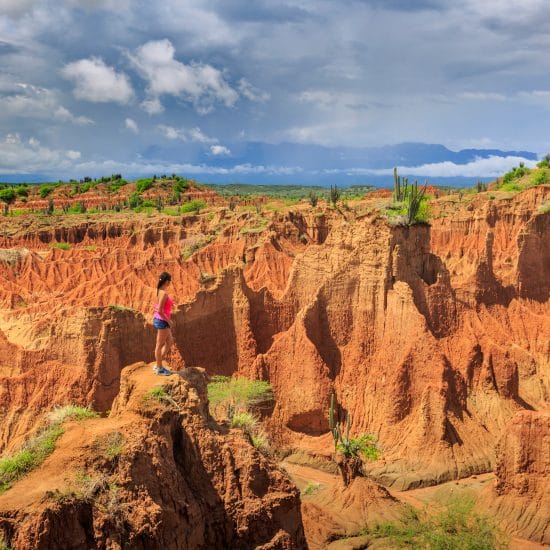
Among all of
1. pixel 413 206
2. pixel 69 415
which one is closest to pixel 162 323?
pixel 69 415

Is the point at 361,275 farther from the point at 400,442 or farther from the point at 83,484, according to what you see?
the point at 83,484

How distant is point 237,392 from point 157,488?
13.0 m

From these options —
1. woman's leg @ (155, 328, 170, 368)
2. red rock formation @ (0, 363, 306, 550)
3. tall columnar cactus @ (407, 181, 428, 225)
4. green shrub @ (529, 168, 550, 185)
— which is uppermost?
green shrub @ (529, 168, 550, 185)

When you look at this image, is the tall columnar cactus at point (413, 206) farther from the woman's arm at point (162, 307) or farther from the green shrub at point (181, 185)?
the green shrub at point (181, 185)

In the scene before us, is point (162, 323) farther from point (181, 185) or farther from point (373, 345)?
point (181, 185)

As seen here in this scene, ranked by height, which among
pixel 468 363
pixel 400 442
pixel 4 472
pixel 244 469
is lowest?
pixel 400 442

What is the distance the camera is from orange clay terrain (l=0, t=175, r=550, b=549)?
930 cm

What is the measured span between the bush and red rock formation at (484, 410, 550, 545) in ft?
28.0

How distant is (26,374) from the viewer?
808 inches

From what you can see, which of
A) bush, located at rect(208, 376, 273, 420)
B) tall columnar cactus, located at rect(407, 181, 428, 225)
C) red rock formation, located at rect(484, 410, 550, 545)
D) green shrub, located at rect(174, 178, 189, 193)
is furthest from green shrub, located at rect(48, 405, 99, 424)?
green shrub, located at rect(174, 178, 189, 193)

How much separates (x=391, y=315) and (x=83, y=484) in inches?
660

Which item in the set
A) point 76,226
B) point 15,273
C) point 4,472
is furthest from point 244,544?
point 76,226

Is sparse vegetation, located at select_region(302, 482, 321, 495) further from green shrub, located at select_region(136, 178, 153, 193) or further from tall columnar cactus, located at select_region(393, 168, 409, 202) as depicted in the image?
green shrub, located at select_region(136, 178, 153, 193)

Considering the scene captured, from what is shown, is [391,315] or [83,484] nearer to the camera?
[83,484]
